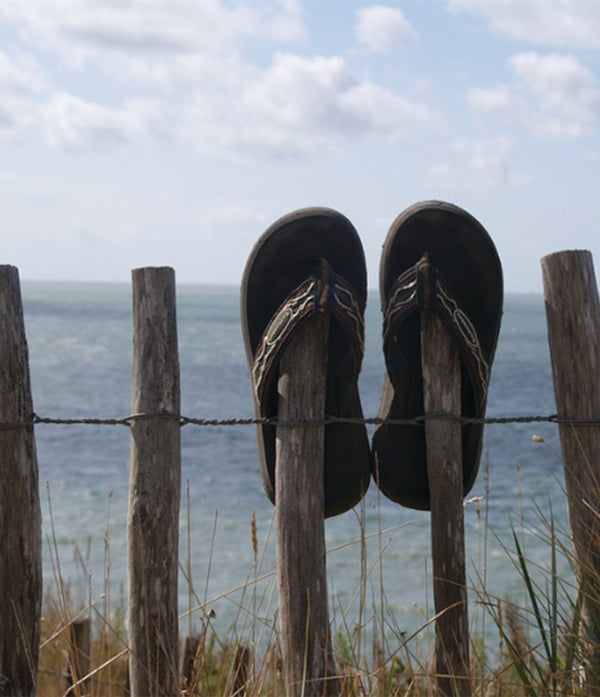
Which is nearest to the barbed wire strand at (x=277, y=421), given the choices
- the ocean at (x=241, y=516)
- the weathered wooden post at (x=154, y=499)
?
the weathered wooden post at (x=154, y=499)

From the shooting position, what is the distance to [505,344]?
4903 cm

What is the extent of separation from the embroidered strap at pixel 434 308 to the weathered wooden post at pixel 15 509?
902mm

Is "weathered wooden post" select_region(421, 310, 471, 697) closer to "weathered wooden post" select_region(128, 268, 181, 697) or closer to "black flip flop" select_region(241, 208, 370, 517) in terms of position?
"black flip flop" select_region(241, 208, 370, 517)

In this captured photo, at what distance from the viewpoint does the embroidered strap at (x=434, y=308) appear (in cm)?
259

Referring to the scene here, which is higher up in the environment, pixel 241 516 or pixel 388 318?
pixel 388 318

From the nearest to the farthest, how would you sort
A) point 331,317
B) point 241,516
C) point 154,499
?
point 154,499 → point 331,317 → point 241,516

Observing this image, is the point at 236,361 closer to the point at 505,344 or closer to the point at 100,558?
the point at 505,344

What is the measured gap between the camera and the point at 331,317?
2670 millimetres

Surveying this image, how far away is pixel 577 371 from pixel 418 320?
0.42 meters

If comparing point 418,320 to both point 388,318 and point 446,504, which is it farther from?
point 446,504

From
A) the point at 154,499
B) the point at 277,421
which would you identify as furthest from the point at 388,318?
the point at 154,499

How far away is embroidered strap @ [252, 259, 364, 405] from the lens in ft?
8.34

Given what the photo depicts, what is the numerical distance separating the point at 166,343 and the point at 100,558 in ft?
20.0

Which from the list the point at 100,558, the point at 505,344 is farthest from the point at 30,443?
the point at 505,344
